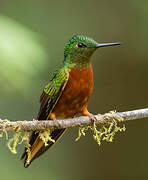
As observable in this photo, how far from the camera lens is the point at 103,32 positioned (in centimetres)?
696

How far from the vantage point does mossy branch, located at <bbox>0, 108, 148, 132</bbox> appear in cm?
323

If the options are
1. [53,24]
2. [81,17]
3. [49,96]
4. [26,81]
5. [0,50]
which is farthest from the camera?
[81,17]

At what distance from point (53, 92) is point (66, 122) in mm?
455

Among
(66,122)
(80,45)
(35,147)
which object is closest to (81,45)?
(80,45)

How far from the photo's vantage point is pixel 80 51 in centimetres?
384

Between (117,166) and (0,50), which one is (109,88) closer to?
(117,166)

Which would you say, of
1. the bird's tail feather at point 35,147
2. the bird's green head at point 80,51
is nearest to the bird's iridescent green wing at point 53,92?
the bird's green head at point 80,51

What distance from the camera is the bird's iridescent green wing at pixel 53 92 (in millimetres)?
3793

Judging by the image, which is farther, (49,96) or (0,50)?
(49,96)

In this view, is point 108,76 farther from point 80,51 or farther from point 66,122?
point 66,122

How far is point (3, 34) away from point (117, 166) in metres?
4.51

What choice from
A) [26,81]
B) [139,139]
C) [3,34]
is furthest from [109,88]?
[3,34]

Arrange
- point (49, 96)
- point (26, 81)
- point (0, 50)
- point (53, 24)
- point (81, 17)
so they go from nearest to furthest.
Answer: point (0, 50) < point (26, 81) < point (49, 96) < point (53, 24) < point (81, 17)

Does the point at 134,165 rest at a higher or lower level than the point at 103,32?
→ lower
